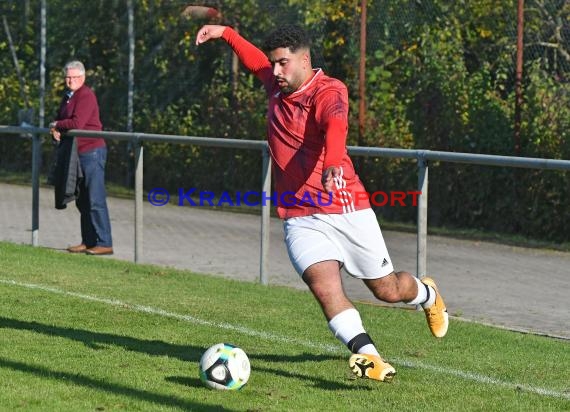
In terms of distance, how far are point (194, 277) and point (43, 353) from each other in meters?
4.35

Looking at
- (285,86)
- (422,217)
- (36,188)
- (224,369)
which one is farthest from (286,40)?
(36,188)

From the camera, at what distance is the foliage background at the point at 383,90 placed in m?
17.0

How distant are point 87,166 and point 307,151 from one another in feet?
22.8

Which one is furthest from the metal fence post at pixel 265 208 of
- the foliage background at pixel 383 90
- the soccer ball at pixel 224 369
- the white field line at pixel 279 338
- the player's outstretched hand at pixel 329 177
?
the player's outstretched hand at pixel 329 177

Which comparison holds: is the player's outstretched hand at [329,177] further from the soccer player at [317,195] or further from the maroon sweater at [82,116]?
the maroon sweater at [82,116]

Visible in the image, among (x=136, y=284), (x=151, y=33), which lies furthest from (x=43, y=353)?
(x=151, y=33)

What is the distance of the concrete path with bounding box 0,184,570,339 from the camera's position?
439 inches

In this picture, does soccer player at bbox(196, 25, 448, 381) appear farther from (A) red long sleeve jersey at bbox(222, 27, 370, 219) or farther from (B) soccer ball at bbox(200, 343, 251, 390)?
(B) soccer ball at bbox(200, 343, 251, 390)

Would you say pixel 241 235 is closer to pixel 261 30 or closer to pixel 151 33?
pixel 261 30

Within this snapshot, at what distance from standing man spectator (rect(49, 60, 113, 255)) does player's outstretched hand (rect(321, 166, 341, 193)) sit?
7399mm

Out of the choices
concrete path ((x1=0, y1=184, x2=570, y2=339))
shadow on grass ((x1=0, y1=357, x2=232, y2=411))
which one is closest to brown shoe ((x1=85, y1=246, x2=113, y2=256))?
concrete path ((x1=0, y1=184, x2=570, y2=339))

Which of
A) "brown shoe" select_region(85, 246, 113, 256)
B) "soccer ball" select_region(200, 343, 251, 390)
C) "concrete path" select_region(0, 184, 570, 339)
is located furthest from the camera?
"brown shoe" select_region(85, 246, 113, 256)

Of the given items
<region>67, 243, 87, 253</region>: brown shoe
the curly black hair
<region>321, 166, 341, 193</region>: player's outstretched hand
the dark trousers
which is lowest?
<region>67, 243, 87, 253</region>: brown shoe

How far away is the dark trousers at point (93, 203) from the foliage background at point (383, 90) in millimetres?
4958
